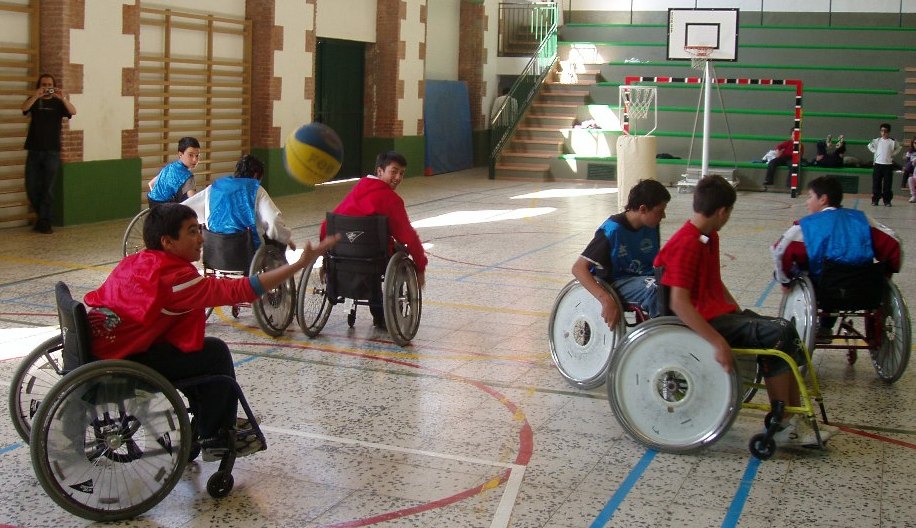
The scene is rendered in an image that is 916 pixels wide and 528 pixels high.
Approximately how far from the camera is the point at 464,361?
6.20 meters

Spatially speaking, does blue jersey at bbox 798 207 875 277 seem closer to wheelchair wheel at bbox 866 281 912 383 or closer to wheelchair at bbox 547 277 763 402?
wheelchair wheel at bbox 866 281 912 383

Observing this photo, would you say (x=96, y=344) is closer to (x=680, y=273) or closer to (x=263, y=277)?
(x=263, y=277)

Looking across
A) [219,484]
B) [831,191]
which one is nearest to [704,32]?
[831,191]

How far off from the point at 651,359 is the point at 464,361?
1809 mm

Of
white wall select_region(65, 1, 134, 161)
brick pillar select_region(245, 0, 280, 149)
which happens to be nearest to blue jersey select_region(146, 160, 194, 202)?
white wall select_region(65, 1, 134, 161)

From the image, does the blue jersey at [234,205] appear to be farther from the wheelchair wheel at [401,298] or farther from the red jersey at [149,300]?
the red jersey at [149,300]

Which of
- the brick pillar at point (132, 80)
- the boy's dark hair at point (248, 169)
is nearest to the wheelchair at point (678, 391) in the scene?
the boy's dark hair at point (248, 169)

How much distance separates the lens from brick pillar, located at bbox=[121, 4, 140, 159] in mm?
11641

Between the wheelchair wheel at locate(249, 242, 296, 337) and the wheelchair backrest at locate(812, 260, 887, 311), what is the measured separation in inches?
121

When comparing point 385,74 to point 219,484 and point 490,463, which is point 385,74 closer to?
point 490,463

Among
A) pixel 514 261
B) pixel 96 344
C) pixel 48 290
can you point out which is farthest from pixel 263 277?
pixel 514 261

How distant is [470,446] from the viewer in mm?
4695

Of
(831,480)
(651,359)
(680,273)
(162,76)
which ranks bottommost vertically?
(831,480)

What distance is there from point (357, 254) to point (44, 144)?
554 cm
